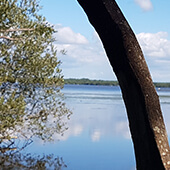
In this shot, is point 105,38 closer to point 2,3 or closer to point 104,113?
point 2,3

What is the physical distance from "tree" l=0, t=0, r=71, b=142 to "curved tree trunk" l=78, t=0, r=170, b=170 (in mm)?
8593

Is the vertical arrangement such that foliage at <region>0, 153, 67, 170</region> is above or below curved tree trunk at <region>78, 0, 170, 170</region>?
above

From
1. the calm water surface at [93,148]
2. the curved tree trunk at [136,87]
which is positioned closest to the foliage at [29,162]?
the calm water surface at [93,148]

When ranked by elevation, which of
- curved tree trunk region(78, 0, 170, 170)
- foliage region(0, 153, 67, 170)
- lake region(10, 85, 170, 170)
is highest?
lake region(10, 85, 170, 170)

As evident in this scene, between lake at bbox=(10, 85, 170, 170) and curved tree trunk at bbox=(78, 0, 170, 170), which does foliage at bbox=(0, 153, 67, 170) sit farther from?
curved tree trunk at bbox=(78, 0, 170, 170)

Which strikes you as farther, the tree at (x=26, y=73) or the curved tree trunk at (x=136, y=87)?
the tree at (x=26, y=73)

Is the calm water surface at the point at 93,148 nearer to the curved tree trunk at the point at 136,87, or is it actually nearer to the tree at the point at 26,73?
the tree at the point at 26,73

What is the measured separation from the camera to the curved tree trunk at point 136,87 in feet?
10.4

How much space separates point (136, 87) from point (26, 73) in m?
10.3

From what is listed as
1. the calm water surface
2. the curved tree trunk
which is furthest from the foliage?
the curved tree trunk

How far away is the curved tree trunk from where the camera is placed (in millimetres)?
3170

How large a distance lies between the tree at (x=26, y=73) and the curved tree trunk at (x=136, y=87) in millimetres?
8593

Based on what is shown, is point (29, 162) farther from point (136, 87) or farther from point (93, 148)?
point (136, 87)

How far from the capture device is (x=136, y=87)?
3186mm
